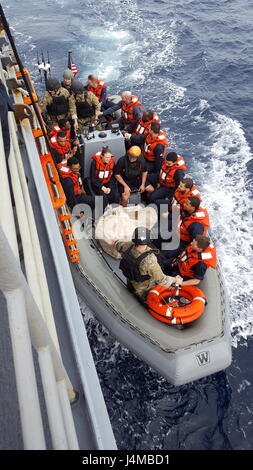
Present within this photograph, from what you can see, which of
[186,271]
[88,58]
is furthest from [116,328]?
[88,58]

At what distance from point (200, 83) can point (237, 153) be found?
5.19 metres

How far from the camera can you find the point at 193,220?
5285 millimetres

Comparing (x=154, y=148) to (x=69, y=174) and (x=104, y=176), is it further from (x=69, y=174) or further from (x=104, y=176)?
(x=69, y=174)

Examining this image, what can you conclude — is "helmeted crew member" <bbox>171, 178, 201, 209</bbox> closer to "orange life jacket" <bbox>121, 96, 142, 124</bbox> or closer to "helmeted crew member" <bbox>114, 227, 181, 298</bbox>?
"helmeted crew member" <bbox>114, 227, 181, 298</bbox>

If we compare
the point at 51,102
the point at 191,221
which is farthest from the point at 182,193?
the point at 51,102

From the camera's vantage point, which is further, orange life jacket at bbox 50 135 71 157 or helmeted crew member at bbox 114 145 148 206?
orange life jacket at bbox 50 135 71 157

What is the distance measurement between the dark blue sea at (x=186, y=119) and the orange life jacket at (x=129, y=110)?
3.01m

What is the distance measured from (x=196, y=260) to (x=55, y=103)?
173 inches

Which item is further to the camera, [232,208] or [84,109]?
[232,208]

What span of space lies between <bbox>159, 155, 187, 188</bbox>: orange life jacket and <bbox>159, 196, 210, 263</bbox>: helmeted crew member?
934 millimetres

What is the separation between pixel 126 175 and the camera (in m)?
6.34

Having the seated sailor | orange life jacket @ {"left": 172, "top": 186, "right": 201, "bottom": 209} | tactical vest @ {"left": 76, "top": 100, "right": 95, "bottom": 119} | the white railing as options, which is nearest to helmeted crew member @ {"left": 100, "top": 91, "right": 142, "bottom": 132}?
tactical vest @ {"left": 76, "top": 100, "right": 95, "bottom": 119}

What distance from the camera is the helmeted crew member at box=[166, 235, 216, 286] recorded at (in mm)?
4703

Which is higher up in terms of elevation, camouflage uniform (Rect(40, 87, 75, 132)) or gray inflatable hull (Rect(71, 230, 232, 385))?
camouflage uniform (Rect(40, 87, 75, 132))
